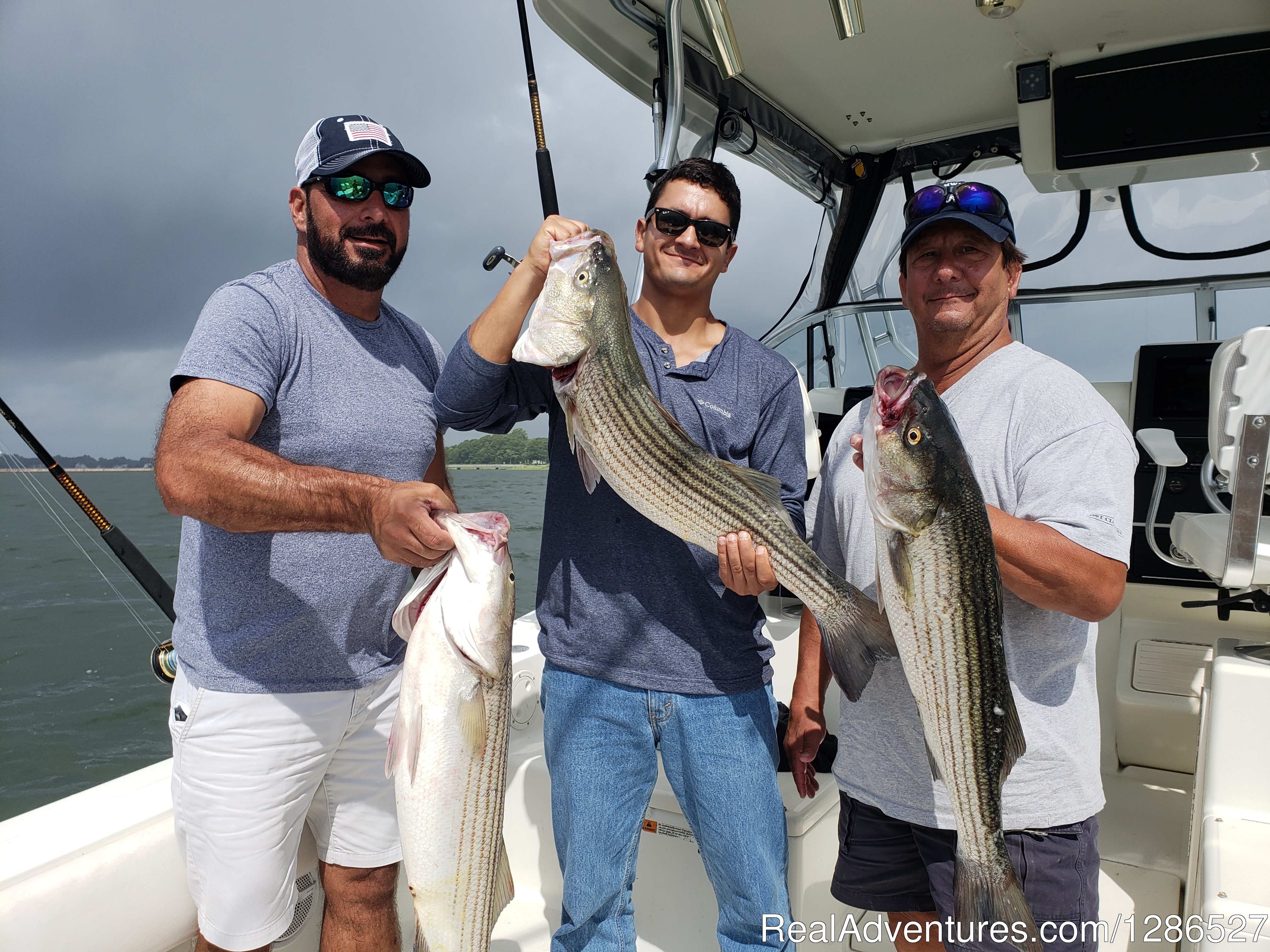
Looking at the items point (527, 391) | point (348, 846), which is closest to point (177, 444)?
point (527, 391)

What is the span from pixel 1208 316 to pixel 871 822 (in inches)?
174

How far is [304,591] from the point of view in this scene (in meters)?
2.37

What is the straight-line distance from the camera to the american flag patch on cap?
2492 millimetres

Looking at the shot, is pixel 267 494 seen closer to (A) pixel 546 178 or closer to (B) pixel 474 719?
(B) pixel 474 719

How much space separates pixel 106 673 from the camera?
1539cm

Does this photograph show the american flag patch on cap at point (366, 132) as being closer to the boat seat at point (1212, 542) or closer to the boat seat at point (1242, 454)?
the boat seat at point (1242, 454)

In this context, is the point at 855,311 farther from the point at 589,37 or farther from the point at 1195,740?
the point at 1195,740

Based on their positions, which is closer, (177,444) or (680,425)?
(177,444)

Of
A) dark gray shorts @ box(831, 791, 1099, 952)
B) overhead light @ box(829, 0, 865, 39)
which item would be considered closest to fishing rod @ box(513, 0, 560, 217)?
overhead light @ box(829, 0, 865, 39)

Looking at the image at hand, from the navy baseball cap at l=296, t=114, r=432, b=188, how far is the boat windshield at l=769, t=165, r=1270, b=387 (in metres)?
3.79

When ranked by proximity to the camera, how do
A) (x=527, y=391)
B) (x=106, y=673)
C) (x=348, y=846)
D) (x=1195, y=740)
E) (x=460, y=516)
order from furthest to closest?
(x=106, y=673), (x=1195, y=740), (x=348, y=846), (x=527, y=391), (x=460, y=516)

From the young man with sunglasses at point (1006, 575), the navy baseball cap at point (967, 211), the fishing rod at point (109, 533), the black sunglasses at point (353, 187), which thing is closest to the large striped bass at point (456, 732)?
the young man with sunglasses at point (1006, 575)

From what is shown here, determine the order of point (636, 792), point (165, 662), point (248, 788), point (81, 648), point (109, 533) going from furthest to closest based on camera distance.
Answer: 1. point (81, 648)
2. point (109, 533)
3. point (165, 662)
4. point (636, 792)
5. point (248, 788)

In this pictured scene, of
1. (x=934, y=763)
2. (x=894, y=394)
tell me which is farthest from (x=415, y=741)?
(x=894, y=394)
